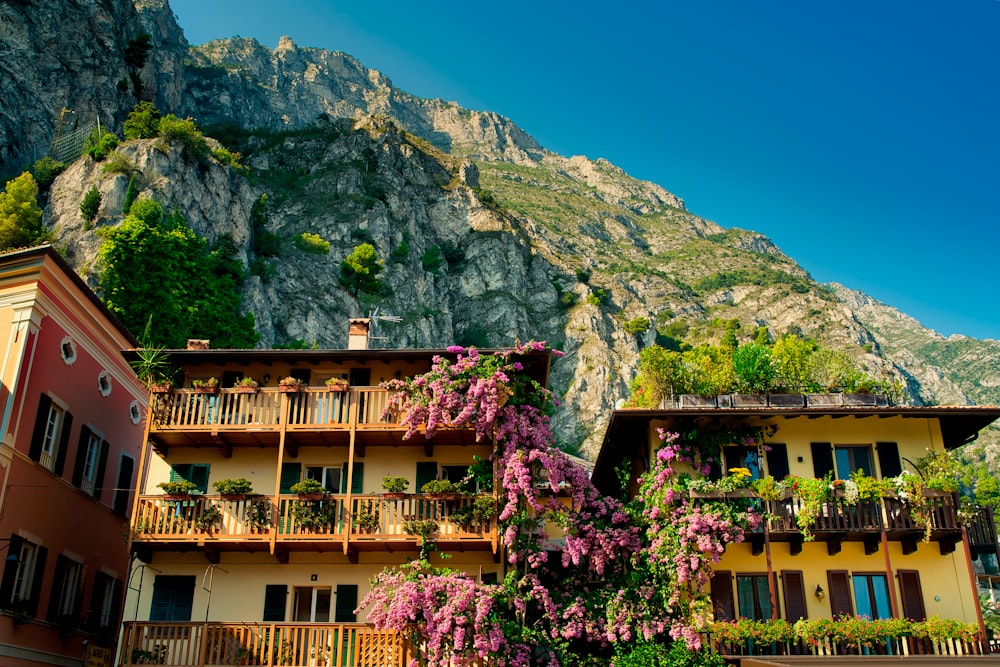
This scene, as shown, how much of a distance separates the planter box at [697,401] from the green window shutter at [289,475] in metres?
10.5

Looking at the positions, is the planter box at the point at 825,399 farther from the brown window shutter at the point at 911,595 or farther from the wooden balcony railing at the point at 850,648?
the wooden balcony railing at the point at 850,648

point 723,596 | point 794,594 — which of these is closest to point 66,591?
point 723,596

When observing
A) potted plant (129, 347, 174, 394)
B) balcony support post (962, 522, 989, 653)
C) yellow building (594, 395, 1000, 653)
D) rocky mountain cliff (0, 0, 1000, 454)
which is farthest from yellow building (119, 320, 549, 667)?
rocky mountain cliff (0, 0, 1000, 454)

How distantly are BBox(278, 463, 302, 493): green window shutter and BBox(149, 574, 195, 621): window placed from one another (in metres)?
3.16

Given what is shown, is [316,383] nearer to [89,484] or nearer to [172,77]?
[89,484]

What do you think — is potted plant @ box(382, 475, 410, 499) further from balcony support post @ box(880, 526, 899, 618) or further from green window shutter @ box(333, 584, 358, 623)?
balcony support post @ box(880, 526, 899, 618)

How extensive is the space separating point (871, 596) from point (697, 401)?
21.1 ft

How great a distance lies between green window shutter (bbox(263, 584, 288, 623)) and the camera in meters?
22.0

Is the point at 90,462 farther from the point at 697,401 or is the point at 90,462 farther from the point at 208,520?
the point at 697,401

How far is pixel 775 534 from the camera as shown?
21.9 metres

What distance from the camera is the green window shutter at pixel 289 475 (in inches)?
928

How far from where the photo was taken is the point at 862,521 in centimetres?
2170

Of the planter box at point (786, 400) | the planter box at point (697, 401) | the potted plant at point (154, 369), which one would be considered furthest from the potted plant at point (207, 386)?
the planter box at point (786, 400)

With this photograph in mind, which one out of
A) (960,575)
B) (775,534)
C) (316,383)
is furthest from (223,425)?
(960,575)
